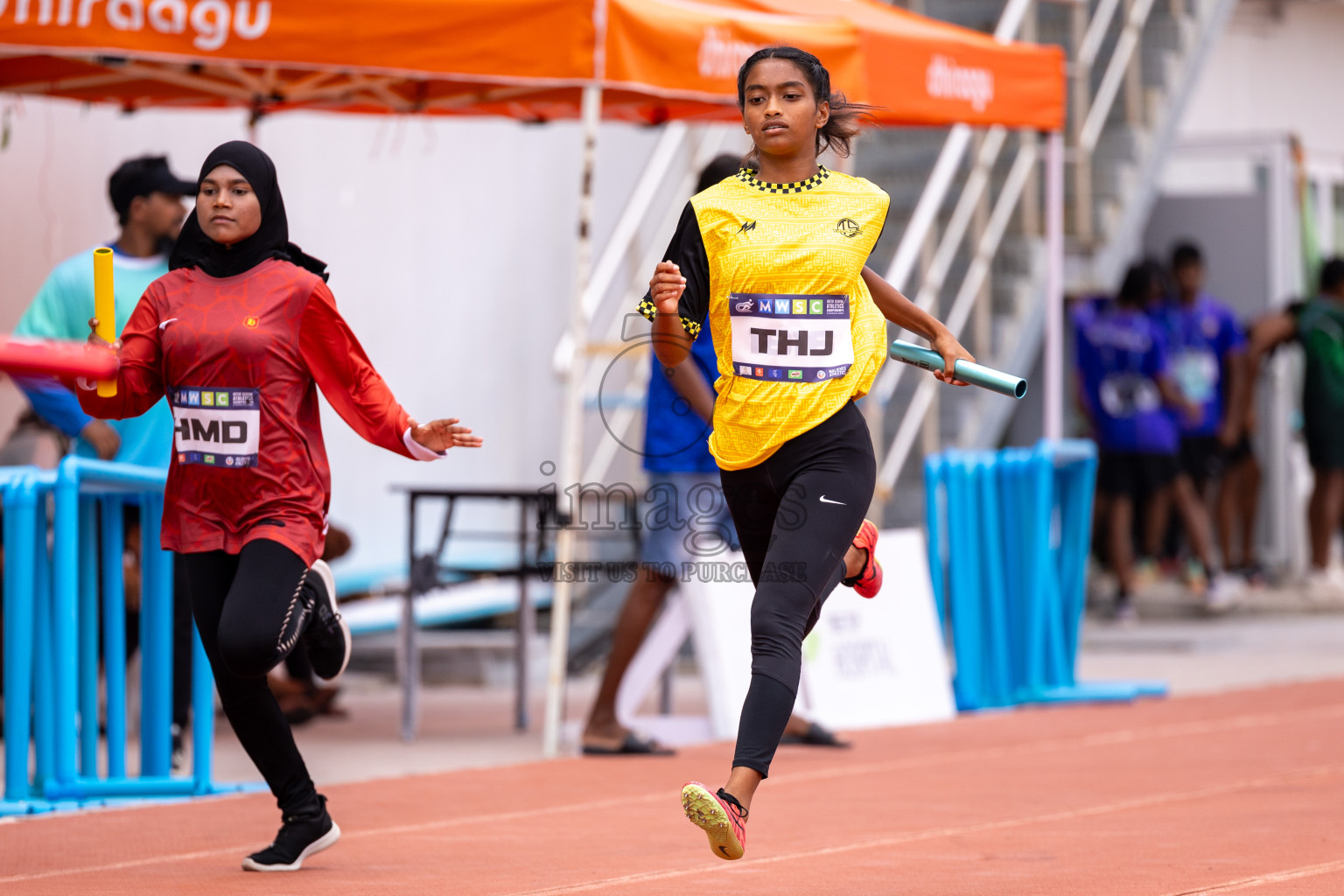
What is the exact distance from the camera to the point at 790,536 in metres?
4.67

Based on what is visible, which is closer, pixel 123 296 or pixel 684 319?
pixel 684 319

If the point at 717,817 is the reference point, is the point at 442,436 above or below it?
above

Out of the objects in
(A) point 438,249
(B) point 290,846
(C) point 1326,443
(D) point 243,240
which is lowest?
(B) point 290,846

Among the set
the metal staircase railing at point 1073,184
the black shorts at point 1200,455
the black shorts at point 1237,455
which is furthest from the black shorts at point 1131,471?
the black shorts at point 1237,455

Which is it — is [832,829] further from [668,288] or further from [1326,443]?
[1326,443]

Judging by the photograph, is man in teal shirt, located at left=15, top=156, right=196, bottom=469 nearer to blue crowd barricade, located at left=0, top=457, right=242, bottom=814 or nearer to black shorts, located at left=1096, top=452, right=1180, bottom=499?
blue crowd barricade, located at left=0, top=457, right=242, bottom=814

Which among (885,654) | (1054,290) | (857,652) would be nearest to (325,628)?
(857,652)

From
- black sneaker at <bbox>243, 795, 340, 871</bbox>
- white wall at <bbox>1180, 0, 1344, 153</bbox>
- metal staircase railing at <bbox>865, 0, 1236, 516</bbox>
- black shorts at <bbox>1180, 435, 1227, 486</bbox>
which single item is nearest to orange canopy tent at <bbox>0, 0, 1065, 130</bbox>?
metal staircase railing at <bbox>865, 0, 1236, 516</bbox>

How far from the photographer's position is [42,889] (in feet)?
16.3

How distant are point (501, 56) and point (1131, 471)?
267 inches

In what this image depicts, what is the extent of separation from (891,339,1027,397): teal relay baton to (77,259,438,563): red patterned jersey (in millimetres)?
1204

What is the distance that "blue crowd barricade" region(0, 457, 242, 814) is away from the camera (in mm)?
6188

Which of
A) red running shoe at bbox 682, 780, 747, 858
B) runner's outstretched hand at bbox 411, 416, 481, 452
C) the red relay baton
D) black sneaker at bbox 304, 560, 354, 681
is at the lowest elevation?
red running shoe at bbox 682, 780, 747, 858

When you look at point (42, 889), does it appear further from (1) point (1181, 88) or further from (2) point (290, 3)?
(1) point (1181, 88)
